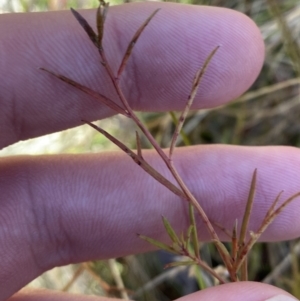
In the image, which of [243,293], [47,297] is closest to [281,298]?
[243,293]

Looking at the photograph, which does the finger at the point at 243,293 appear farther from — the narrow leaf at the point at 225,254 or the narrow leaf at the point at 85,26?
the narrow leaf at the point at 85,26

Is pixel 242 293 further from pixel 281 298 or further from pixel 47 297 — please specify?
pixel 47 297

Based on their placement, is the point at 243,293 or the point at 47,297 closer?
the point at 243,293

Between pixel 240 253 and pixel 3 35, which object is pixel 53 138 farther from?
pixel 240 253

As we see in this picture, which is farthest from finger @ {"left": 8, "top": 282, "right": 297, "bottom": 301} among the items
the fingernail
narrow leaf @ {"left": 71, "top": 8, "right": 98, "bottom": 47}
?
narrow leaf @ {"left": 71, "top": 8, "right": 98, "bottom": 47}

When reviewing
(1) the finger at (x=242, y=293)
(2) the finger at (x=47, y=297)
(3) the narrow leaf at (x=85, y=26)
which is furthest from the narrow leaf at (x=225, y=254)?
(2) the finger at (x=47, y=297)

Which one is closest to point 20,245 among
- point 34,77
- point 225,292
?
point 34,77
